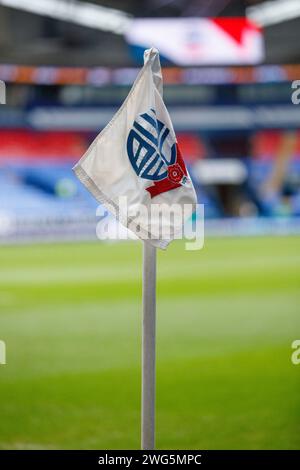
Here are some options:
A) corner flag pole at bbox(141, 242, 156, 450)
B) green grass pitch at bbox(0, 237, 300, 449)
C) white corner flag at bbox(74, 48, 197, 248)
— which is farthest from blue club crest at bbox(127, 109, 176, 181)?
green grass pitch at bbox(0, 237, 300, 449)

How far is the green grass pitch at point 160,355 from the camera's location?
2752 mm

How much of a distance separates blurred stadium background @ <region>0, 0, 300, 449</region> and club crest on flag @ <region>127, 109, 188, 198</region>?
1.33 metres

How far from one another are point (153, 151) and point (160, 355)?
2664 millimetres

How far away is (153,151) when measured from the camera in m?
1.58

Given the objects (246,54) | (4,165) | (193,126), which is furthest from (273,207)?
(4,165)

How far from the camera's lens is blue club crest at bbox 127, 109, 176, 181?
1.58 meters

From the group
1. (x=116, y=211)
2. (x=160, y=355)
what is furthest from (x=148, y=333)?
(x=160, y=355)

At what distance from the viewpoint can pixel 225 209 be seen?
45.8 feet

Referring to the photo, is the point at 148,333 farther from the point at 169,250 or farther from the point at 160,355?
the point at 169,250

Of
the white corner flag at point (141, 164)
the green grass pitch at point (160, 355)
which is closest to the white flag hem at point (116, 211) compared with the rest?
the white corner flag at point (141, 164)

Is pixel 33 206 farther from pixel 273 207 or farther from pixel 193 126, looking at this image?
pixel 273 207

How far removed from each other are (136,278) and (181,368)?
3.37 m

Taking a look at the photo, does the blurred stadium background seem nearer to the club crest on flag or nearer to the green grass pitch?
the green grass pitch
